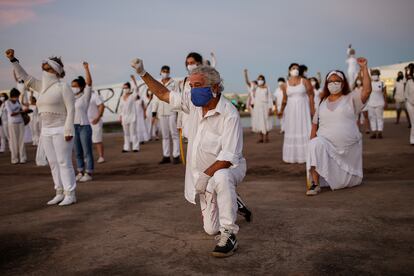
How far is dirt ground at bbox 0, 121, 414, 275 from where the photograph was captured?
3445 millimetres

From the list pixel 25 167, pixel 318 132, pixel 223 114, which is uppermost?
pixel 223 114

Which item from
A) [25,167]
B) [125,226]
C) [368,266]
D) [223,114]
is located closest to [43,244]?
[125,226]

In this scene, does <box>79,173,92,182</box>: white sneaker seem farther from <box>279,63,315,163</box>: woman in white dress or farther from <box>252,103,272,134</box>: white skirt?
<box>252,103,272,134</box>: white skirt

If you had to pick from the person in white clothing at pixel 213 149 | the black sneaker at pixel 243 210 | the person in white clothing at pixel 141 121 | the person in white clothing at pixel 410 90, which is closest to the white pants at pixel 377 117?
the person in white clothing at pixel 410 90

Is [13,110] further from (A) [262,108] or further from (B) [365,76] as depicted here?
(B) [365,76]

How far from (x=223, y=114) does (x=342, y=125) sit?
3.05 meters

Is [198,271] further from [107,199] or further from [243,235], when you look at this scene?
[107,199]

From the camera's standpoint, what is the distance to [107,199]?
6.39 meters

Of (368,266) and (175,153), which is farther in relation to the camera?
(175,153)

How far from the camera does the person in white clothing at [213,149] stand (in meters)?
3.71

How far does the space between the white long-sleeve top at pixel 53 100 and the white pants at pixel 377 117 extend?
10793mm

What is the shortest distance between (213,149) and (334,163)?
9.69 feet

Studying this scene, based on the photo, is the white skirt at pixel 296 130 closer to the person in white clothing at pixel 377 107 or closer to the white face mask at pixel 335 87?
the white face mask at pixel 335 87

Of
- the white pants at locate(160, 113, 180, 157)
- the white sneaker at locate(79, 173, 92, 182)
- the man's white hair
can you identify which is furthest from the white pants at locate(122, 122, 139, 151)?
the man's white hair
